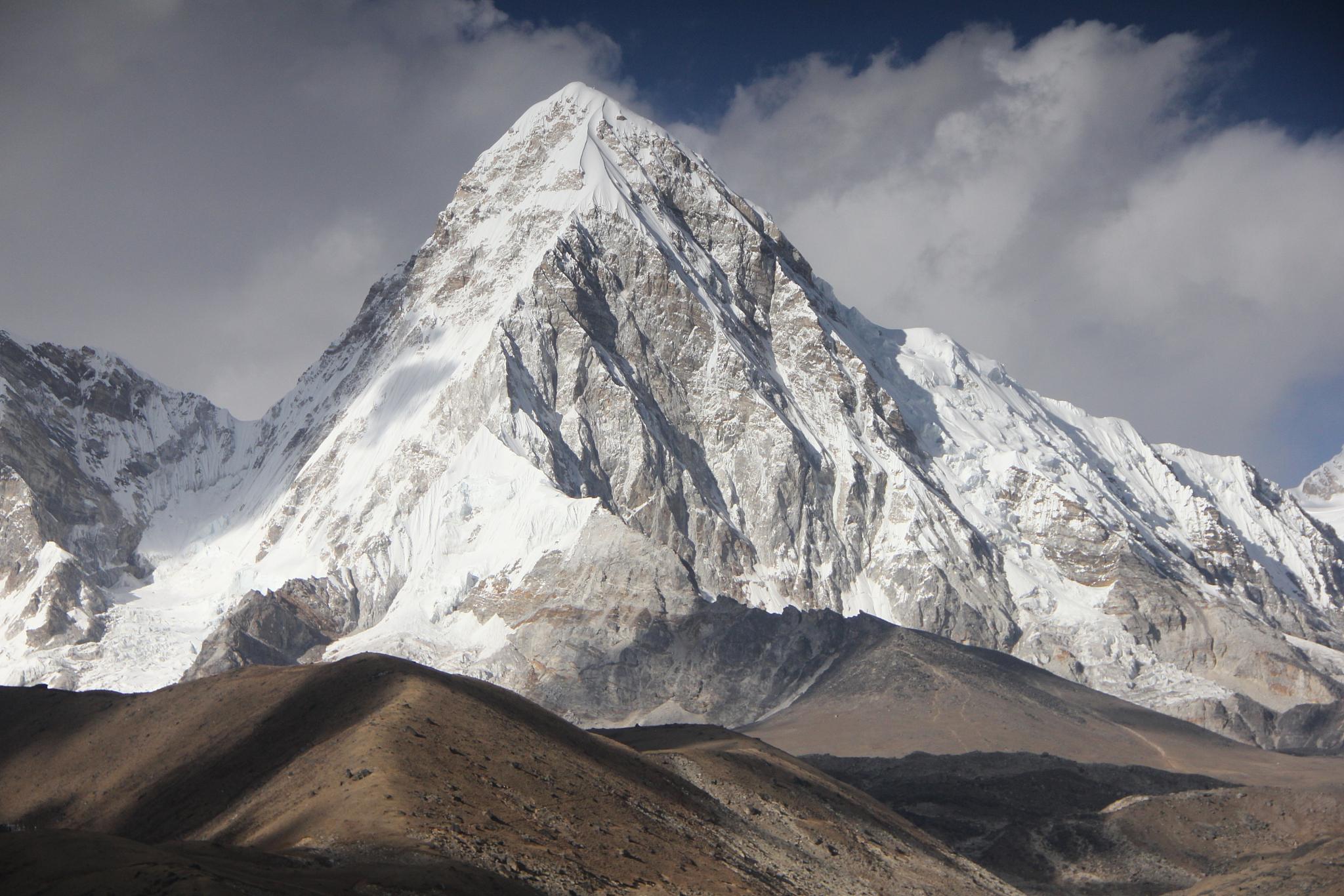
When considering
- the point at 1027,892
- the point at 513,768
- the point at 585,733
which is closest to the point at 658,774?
the point at 585,733

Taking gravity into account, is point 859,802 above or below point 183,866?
above

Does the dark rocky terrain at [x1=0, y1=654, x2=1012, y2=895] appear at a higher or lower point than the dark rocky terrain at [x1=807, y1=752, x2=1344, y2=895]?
lower

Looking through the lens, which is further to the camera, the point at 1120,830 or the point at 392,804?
the point at 1120,830

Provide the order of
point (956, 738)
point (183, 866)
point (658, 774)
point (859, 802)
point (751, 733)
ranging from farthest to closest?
point (751, 733)
point (956, 738)
point (859, 802)
point (658, 774)
point (183, 866)

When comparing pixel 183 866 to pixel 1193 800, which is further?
pixel 1193 800

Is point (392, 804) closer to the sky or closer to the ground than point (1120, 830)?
closer to the ground

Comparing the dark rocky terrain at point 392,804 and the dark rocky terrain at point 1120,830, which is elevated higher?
the dark rocky terrain at point 1120,830

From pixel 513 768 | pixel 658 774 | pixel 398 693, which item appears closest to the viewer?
pixel 513 768

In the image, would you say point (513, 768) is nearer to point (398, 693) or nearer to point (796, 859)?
point (398, 693)

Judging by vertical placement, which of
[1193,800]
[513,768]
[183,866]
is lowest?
[183,866]

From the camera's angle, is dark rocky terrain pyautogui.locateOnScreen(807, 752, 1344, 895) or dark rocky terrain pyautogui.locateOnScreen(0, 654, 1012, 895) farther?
dark rocky terrain pyautogui.locateOnScreen(807, 752, 1344, 895)

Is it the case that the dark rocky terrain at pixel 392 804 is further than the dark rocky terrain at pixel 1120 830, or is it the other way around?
the dark rocky terrain at pixel 1120 830
